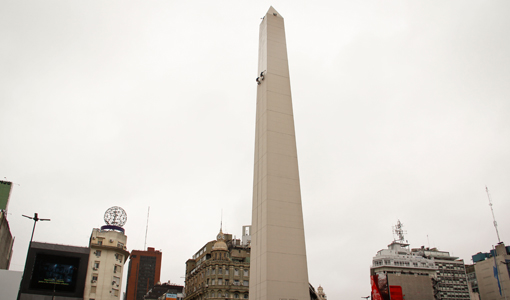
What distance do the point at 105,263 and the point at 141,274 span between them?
Result: 121 metres

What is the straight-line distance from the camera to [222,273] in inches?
2835

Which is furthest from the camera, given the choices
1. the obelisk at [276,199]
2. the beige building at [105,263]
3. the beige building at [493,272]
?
the beige building at [493,272]

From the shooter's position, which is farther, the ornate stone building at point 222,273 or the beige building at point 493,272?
the beige building at point 493,272

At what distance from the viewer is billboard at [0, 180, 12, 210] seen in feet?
225

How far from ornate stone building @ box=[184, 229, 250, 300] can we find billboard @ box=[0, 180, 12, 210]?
35574 millimetres

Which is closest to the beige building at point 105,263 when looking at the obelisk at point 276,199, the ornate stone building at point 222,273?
the ornate stone building at point 222,273

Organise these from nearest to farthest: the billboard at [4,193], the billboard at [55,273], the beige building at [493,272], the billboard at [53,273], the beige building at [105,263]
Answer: the billboard at [53,273] → the billboard at [55,273] → the beige building at [105,263] → the billboard at [4,193] → the beige building at [493,272]

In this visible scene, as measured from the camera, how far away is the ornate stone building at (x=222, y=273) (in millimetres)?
→ 70375

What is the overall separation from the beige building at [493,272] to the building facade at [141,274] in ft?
401

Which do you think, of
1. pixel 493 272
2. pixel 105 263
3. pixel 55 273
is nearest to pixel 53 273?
pixel 55 273

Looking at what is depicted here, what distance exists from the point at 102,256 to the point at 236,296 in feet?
76.8

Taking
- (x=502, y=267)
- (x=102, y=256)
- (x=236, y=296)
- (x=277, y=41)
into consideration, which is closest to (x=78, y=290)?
(x=102, y=256)

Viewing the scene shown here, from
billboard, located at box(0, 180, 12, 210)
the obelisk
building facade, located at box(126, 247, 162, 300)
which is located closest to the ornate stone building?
billboard, located at box(0, 180, 12, 210)

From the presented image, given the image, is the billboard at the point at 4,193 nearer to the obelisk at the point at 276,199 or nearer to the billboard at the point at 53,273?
the billboard at the point at 53,273
